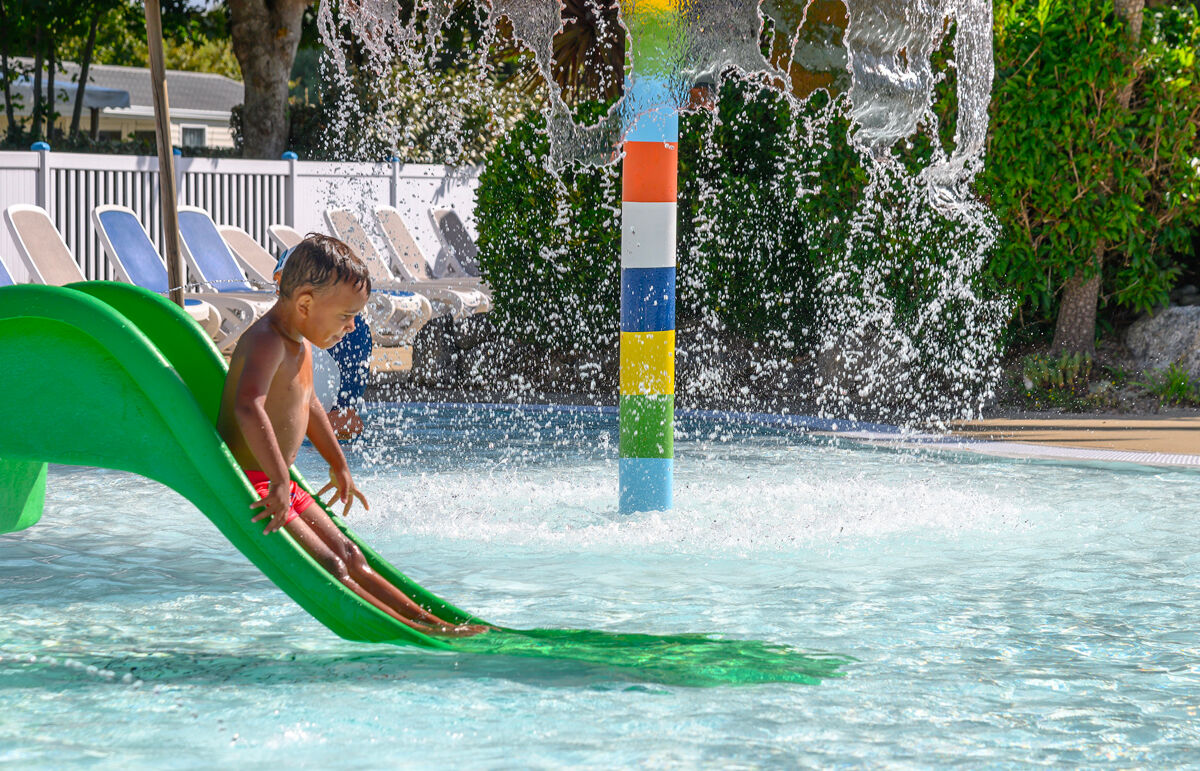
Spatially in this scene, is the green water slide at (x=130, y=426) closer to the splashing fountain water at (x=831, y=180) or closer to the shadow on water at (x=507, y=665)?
the shadow on water at (x=507, y=665)

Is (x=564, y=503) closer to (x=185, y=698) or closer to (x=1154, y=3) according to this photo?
(x=185, y=698)

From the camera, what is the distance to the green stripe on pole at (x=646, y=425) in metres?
6.35

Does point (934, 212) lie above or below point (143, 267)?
above

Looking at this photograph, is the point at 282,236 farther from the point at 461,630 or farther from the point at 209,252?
the point at 461,630

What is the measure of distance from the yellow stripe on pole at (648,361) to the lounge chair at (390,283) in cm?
791

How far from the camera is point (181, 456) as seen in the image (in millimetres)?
4223

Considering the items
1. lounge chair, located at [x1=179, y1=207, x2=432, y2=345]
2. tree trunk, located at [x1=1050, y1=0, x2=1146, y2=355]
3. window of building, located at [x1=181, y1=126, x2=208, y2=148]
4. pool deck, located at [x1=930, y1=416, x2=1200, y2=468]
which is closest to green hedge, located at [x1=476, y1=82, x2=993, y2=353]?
tree trunk, located at [x1=1050, y1=0, x2=1146, y2=355]

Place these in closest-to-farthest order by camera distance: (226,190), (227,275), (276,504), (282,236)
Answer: (276,504) < (227,275) < (282,236) < (226,190)

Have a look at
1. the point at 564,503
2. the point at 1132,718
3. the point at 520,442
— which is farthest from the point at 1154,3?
the point at 1132,718

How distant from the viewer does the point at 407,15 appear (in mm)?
25844

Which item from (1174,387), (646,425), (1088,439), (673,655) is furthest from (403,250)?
(673,655)

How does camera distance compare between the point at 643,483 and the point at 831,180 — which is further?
the point at 831,180

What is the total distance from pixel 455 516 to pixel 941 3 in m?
3.57

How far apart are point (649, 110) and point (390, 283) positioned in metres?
9.70
